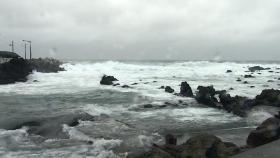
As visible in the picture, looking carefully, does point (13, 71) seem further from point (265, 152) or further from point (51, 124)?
point (265, 152)

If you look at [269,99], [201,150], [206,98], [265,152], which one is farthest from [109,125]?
[269,99]

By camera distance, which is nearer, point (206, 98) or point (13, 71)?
point (206, 98)

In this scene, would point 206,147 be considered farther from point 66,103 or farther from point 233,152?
point 66,103

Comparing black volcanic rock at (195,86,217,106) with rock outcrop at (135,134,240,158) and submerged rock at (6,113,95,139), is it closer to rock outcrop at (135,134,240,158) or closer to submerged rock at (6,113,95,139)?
submerged rock at (6,113,95,139)

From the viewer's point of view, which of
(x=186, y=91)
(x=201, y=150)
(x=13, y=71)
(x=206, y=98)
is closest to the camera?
(x=201, y=150)

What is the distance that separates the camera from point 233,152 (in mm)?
10195

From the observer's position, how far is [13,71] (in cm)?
4434

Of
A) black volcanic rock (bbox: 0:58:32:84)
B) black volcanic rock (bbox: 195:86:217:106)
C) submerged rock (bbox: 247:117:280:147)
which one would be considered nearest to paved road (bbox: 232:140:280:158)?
submerged rock (bbox: 247:117:280:147)

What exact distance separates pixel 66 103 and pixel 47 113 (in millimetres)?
5068

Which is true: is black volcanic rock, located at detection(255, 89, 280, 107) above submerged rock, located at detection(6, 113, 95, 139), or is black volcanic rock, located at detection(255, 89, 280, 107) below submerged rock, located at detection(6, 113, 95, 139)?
above

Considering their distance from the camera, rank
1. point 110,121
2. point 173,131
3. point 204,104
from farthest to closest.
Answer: point 204,104
point 110,121
point 173,131

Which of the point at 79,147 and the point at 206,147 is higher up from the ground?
the point at 206,147

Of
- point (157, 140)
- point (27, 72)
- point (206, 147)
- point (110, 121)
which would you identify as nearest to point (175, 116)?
point (110, 121)

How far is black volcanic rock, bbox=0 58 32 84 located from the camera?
42416mm
